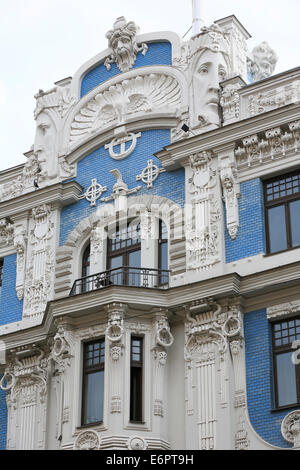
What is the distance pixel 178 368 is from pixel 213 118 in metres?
7.64

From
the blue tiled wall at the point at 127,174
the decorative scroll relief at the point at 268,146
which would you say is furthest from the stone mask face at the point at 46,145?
the decorative scroll relief at the point at 268,146

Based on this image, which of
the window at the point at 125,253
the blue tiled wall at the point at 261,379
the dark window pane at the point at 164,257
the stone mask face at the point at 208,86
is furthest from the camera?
the stone mask face at the point at 208,86

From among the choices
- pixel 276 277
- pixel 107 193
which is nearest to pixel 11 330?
pixel 107 193

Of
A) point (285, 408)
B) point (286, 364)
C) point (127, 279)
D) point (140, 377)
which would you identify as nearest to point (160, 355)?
point (140, 377)

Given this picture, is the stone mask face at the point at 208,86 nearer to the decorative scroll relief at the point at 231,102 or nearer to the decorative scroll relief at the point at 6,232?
the decorative scroll relief at the point at 231,102

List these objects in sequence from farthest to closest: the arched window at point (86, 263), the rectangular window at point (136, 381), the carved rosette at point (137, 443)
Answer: the arched window at point (86, 263)
the rectangular window at point (136, 381)
the carved rosette at point (137, 443)

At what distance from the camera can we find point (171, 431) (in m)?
26.5

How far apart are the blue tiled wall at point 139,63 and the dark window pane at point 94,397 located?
410 inches

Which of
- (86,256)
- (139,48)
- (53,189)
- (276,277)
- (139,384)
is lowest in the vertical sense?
(139,384)

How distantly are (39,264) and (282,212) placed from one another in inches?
309

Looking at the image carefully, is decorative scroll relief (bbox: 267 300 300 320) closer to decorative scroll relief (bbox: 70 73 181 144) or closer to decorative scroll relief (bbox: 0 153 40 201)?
decorative scroll relief (bbox: 70 73 181 144)

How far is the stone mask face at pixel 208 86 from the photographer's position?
98.9 ft
